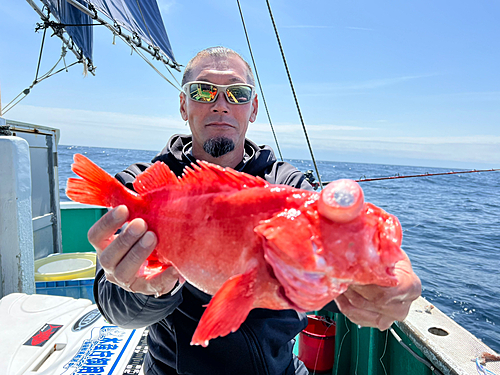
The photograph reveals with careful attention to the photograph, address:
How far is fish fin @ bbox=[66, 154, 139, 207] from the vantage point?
1.69 m

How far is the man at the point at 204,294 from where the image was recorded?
1580 millimetres

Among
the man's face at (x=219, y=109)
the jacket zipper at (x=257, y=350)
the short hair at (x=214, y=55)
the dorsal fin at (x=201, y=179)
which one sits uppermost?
the short hair at (x=214, y=55)

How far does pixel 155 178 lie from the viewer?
5.70 ft

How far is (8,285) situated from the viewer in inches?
152

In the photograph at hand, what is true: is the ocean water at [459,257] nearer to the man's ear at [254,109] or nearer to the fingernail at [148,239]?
the man's ear at [254,109]

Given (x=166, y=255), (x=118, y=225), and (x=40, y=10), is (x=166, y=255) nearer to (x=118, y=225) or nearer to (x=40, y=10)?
(x=118, y=225)

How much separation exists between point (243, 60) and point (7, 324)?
332 cm

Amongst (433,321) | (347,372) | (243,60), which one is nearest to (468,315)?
(347,372)

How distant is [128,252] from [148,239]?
0.14m

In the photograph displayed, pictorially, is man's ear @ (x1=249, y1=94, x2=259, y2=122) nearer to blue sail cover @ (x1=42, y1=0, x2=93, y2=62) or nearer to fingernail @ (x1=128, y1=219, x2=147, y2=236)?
fingernail @ (x1=128, y1=219, x2=147, y2=236)

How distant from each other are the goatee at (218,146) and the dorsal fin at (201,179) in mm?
992

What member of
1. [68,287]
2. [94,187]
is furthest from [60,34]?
[94,187]

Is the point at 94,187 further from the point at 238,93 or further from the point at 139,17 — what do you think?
the point at 139,17

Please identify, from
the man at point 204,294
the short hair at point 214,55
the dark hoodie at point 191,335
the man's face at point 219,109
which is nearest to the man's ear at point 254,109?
the man at point 204,294
